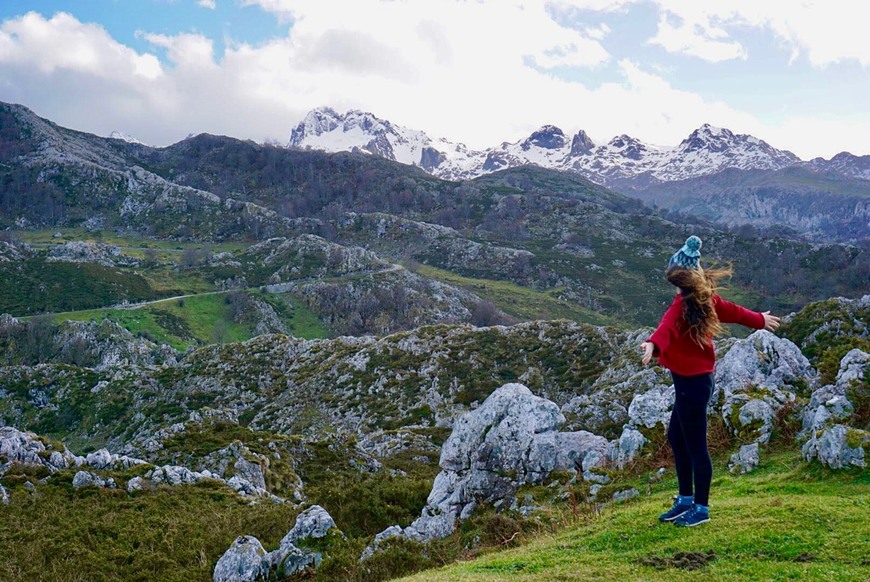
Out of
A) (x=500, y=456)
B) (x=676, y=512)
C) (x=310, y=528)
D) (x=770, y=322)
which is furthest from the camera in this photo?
(x=500, y=456)

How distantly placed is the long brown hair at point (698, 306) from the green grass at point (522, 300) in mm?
140116

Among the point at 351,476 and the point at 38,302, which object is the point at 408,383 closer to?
the point at 351,476

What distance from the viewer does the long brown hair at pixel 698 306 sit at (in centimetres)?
970

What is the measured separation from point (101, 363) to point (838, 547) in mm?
109524

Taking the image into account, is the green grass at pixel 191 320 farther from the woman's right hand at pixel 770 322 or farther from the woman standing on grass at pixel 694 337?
the woman's right hand at pixel 770 322

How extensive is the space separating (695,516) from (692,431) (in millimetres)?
1897

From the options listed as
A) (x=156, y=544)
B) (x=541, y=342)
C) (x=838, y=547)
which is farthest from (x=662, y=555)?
(x=541, y=342)

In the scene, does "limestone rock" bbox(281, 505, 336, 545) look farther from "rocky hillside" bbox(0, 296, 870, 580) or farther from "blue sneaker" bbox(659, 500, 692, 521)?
"blue sneaker" bbox(659, 500, 692, 521)

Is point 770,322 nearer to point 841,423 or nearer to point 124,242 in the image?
point 841,423

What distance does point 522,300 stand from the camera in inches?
6639

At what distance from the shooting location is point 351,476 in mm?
36750

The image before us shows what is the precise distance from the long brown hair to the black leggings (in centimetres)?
80

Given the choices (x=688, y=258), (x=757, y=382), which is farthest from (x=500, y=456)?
(x=688, y=258)

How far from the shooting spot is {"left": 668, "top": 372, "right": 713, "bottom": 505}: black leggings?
32.5ft
